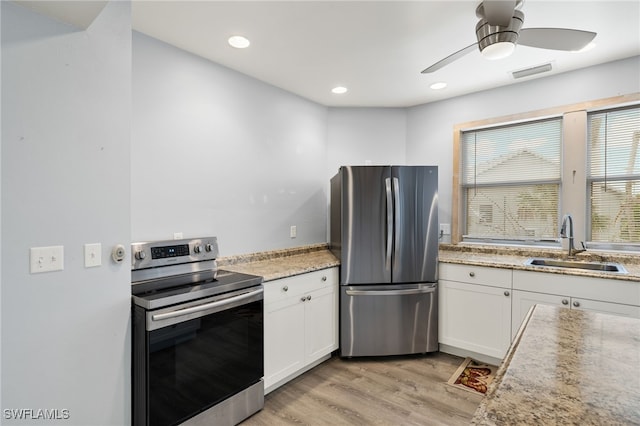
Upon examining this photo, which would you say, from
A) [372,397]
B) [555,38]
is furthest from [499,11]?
[372,397]

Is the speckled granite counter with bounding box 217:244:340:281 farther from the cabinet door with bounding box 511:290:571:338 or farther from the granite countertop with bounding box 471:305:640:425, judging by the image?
the granite countertop with bounding box 471:305:640:425

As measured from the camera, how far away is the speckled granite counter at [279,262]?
2.47m

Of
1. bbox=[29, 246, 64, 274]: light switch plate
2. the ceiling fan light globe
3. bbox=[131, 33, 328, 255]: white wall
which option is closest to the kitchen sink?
the ceiling fan light globe

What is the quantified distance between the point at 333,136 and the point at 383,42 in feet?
5.11

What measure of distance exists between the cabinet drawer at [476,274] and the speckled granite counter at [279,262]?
3.29 ft

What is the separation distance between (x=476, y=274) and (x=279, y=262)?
1714mm

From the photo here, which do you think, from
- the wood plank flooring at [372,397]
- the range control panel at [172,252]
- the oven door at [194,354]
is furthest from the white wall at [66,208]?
the wood plank flooring at [372,397]

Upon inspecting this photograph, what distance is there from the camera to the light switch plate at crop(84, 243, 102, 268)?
5.16 feet

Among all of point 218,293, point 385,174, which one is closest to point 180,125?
point 218,293

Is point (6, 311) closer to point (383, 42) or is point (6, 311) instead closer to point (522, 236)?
point (383, 42)

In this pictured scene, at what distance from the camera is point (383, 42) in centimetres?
235

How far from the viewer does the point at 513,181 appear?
328cm

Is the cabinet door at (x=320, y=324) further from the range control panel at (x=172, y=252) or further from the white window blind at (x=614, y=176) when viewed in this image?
the white window blind at (x=614, y=176)

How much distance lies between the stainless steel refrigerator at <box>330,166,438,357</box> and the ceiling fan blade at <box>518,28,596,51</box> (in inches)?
50.1
